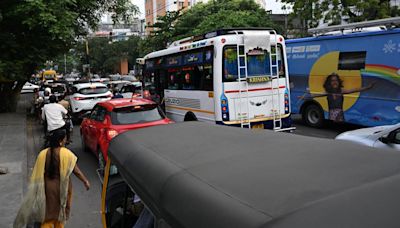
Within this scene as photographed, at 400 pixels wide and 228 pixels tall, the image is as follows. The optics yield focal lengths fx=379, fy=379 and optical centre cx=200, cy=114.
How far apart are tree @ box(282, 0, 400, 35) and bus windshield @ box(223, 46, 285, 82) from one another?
42.0ft

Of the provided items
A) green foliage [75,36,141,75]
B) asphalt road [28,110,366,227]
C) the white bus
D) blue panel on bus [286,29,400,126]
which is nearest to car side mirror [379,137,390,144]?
the white bus

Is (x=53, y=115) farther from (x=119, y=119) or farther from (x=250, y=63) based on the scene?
(x=250, y=63)

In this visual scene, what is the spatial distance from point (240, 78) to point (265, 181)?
820cm

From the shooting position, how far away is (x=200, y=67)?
1067 cm

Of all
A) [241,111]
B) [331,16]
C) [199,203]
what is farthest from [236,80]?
[331,16]

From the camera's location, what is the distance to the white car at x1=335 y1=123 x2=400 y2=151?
601 centimetres

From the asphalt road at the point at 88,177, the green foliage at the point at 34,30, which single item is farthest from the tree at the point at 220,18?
the asphalt road at the point at 88,177

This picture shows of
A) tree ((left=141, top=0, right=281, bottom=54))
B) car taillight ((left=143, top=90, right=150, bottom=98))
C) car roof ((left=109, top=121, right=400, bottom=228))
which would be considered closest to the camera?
car roof ((left=109, top=121, right=400, bottom=228))

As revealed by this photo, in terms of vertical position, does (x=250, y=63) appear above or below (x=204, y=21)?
below

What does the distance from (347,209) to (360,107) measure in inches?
415

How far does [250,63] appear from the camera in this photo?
32.9ft

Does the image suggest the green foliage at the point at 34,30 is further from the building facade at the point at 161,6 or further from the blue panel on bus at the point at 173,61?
the building facade at the point at 161,6

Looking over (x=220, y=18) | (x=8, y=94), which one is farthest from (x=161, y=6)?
(x=8, y=94)

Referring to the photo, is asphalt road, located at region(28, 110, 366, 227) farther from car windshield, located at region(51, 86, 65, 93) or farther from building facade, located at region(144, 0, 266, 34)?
building facade, located at region(144, 0, 266, 34)
